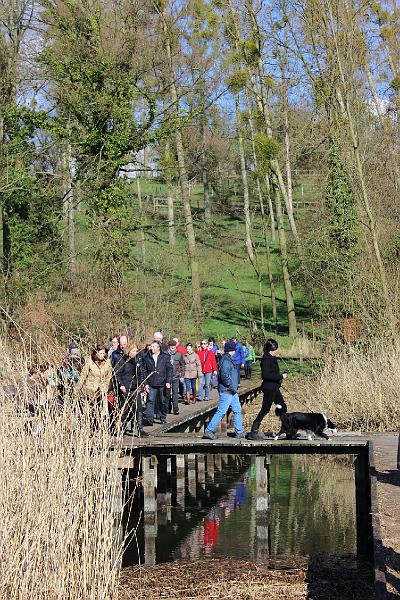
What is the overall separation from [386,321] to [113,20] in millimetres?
13742

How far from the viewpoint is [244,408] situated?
29750mm

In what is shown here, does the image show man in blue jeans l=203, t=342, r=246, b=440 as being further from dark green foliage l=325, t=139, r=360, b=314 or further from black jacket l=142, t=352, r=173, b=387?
dark green foliage l=325, t=139, r=360, b=314

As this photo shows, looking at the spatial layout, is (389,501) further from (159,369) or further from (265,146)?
(265,146)

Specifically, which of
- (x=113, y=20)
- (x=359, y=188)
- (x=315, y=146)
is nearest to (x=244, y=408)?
(x=359, y=188)

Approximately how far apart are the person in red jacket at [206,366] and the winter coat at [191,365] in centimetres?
72

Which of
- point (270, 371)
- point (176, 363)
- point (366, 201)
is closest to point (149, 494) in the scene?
point (270, 371)

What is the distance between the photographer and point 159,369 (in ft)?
64.6

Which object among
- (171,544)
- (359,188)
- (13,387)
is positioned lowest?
(171,544)

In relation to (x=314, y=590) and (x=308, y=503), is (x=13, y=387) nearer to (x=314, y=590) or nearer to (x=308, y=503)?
(x=314, y=590)

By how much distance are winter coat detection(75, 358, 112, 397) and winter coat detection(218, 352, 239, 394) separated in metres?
3.20

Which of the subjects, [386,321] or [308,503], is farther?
[386,321]

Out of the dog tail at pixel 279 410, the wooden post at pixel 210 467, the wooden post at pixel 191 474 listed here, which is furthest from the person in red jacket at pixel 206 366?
the dog tail at pixel 279 410

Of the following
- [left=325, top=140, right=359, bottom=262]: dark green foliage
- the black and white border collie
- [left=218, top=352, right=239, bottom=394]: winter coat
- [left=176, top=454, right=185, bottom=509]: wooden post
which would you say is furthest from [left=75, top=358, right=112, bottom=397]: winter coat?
[left=325, top=140, right=359, bottom=262]: dark green foliage

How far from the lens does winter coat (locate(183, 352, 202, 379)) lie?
1024 inches
